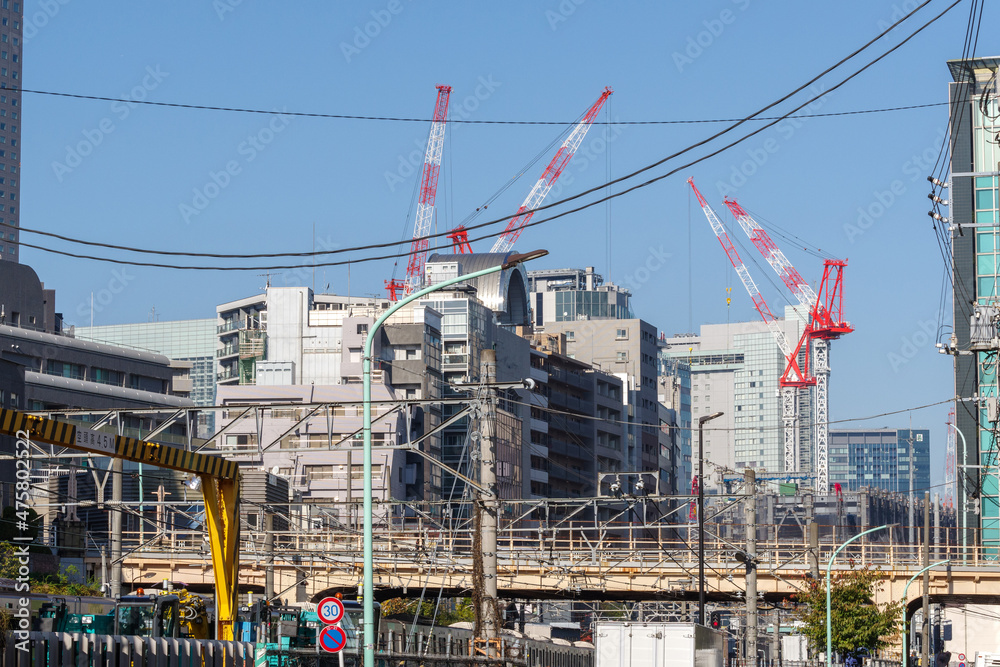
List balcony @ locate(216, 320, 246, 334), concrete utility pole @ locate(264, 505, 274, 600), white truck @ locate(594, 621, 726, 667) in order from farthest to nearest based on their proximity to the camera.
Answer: balcony @ locate(216, 320, 246, 334) < concrete utility pole @ locate(264, 505, 274, 600) < white truck @ locate(594, 621, 726, 667)

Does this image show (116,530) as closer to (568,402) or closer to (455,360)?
(455,360)

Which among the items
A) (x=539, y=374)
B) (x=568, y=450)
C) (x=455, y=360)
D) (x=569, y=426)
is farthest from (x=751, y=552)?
(x=569, y=426)

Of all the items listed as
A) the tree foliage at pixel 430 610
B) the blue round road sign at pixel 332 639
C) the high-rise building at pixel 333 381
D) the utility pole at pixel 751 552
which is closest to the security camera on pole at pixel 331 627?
the blue round road sign at pixel 332 639

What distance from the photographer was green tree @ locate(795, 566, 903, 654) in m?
64.8

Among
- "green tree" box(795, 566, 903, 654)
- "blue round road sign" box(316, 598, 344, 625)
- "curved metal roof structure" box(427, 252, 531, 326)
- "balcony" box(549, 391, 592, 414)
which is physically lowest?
"green tree" box(795, 566, 903, 654)

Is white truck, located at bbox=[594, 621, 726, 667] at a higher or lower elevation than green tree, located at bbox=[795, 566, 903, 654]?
higher

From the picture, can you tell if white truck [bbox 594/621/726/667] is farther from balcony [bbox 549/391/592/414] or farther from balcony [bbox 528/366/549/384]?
balcony [bbox 549/391/592/414]

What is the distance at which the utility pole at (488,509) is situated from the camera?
124ft

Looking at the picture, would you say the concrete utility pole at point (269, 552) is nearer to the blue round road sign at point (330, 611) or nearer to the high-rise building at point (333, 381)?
the blue round road sign at point (330, 611)

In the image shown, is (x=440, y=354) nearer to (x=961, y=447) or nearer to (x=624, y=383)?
(x=624, y=383)

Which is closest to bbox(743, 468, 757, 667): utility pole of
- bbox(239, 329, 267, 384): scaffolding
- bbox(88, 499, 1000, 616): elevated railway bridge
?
bbox(88, 499, 1000, 616): elevated railway bridge

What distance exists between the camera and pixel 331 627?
26266 millimetres

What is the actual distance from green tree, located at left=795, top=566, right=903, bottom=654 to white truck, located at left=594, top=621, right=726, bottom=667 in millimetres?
→ 26145

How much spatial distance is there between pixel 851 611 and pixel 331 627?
4472 centimetres
